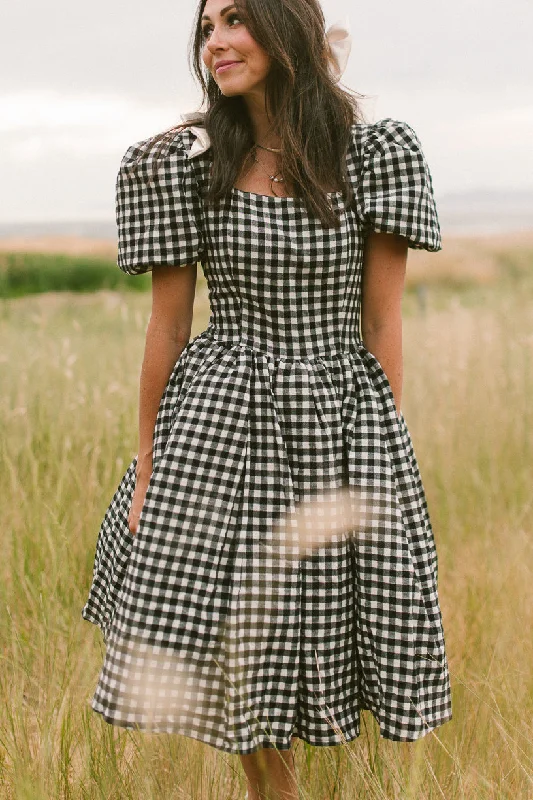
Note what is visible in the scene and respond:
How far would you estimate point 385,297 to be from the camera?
1.95 meters

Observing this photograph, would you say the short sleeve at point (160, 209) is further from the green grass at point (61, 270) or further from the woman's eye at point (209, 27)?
the green grass at point (61, 270)

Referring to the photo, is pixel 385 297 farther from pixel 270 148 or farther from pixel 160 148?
pixel 160 148

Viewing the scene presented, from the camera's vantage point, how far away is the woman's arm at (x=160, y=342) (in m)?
1.94

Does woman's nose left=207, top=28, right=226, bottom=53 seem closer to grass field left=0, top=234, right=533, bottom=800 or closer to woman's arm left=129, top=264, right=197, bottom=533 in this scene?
woman's arm left=129, top=264, right=197, bottom=533

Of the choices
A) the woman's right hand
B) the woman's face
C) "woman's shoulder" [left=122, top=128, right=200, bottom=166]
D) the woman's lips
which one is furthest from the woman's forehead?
the woman's right hand

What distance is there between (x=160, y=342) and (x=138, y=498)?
35cm

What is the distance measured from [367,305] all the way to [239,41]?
0.62 meters

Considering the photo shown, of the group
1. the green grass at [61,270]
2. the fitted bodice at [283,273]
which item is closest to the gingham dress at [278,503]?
the fitted bodice at [283,273]

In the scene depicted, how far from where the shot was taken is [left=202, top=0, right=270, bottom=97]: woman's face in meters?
1.89

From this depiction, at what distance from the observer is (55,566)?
2.56 m

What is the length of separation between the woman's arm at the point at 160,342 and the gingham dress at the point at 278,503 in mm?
36

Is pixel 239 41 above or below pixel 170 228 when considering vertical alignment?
above

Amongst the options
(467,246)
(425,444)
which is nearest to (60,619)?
(425,444)

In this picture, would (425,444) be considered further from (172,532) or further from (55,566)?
(172,532)
